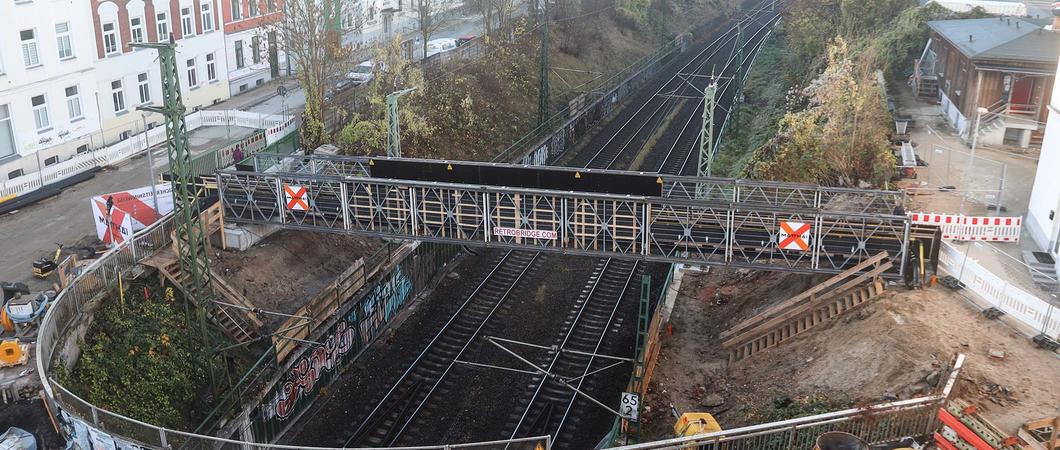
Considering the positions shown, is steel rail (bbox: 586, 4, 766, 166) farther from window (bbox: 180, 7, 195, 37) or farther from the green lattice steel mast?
the green lattice steel mast

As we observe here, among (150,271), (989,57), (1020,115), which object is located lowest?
(150,271)

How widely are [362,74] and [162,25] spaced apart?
1232 centimetres

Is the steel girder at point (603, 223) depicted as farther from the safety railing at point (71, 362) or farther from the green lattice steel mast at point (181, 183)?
the safety railing at point (71, 362)

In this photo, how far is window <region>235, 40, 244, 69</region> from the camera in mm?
52625

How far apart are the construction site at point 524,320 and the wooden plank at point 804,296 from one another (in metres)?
0.14

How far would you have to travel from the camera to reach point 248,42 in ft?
176

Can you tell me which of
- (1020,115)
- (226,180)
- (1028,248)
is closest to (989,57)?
(1020,115)

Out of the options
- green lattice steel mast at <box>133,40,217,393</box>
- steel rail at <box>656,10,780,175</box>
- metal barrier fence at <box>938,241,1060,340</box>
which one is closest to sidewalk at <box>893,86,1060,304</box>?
metal barrier fence at <box>938,241,1060,340</box>

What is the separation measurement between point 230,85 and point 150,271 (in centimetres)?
2819

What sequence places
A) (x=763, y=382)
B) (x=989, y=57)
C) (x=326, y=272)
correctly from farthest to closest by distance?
(x=989, y=57) < (x=326, y=272) < (x=763, y=382)

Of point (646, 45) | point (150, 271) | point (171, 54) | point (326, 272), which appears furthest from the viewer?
point (646, 45)

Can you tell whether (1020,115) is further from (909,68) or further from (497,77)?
(497,77)

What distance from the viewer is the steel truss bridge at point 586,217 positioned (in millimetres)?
24656

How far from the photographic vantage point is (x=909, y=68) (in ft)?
171
